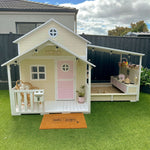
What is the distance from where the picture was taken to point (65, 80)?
5.56 m

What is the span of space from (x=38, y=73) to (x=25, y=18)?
18.5 ft

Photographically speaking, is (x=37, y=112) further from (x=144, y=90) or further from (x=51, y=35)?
(x=144, y=90)

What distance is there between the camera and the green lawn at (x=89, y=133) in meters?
3.08

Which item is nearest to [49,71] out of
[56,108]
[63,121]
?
[56,108]

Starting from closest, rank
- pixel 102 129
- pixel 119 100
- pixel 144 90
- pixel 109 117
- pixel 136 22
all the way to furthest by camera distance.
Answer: pixel 102 129
pixel 109 117
pixel 119 100
pixel 144 90
pixel 136 22

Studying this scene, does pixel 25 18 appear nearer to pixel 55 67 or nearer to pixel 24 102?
pixel 55 67

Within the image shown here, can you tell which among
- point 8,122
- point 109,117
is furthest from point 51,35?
point 109,117

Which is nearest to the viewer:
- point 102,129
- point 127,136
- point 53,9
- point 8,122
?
point 127,136

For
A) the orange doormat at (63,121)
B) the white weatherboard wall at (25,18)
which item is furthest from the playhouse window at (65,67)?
the white weatherboard wall at (25,18)

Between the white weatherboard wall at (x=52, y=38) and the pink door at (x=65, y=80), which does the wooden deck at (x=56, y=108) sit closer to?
the pink door at (x=65, y=80)

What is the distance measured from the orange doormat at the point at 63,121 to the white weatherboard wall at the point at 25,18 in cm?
697

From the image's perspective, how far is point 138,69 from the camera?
19.7 feet

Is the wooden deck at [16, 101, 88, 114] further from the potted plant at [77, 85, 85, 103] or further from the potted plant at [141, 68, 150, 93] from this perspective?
the potted plant at [141, 68, 150, 93]

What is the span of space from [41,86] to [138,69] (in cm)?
456
